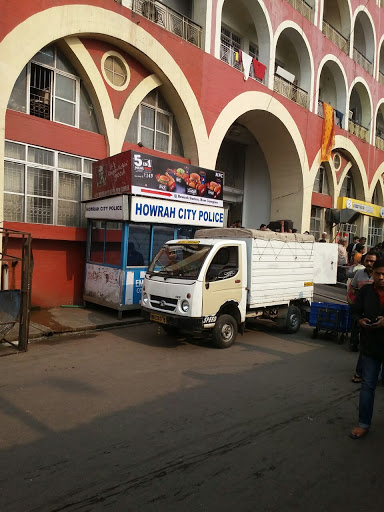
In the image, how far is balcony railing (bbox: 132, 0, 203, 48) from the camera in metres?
11.3

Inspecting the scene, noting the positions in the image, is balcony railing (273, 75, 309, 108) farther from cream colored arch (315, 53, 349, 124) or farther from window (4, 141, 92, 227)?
window (4, 141, 92, 227)

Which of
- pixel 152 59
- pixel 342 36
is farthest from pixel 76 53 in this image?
pixel 342 36

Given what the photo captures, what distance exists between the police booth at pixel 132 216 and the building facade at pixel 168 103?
110cm

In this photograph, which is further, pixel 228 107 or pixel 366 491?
pixel 228 107

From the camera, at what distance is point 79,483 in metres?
2.89

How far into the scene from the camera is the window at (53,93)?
9602 millimetres

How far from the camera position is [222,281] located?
7.04 metres

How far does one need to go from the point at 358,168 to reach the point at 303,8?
9638mm

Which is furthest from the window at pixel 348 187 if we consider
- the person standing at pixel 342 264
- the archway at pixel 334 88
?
the person standing at pixel 342 264

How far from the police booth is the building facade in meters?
1.10

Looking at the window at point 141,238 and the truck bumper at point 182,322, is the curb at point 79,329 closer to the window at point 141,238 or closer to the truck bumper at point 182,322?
the window at point 141,238

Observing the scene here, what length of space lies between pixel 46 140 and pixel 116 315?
4.75m

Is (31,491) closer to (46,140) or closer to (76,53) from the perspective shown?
(46,140)

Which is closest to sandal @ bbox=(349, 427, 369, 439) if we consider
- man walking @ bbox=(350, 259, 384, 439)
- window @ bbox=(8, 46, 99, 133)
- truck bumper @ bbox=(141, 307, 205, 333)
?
man walking @ bbox=(350, 259, 384, 439)
